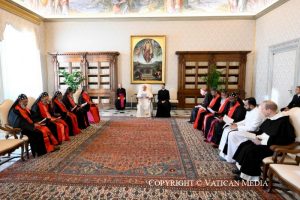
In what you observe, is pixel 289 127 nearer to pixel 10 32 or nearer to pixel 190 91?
pixel 190 91

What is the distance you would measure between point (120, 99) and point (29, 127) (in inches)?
272

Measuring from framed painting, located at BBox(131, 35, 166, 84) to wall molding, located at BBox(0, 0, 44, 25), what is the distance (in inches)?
195

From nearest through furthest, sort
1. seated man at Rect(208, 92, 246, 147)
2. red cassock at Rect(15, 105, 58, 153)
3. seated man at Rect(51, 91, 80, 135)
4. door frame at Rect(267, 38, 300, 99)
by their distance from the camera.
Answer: red cassock at Rect(15, 105, 58, 153) < seated man at Rect(208, 92, 246, 147) < seated man at Rect(51, 91, 80, 135) < door frame at Rect(267, 38, 300, 99)

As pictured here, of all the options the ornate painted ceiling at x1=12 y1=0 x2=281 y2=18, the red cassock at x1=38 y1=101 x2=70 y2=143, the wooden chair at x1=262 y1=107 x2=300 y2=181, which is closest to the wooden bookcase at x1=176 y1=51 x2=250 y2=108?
the ornate painted ceiling at x1=12 y1=0 x2=281 y2=18

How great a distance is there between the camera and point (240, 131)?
4.35 metres

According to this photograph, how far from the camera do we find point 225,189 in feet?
11.6

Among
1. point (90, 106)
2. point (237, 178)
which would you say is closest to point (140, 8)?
point (90, 106)

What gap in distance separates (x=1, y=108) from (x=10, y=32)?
6.88m

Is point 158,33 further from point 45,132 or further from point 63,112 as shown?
point 45,132

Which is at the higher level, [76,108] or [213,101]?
[213,101]

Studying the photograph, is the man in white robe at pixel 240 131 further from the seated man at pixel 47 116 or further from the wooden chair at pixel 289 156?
the seated man at pixel 47 116

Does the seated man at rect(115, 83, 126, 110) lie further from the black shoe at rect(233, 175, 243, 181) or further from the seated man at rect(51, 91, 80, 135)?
the black shoe at rect(233, 175, 243, 181)

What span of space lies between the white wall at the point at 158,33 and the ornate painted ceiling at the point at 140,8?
41cm

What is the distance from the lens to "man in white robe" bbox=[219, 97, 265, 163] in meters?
4.26
